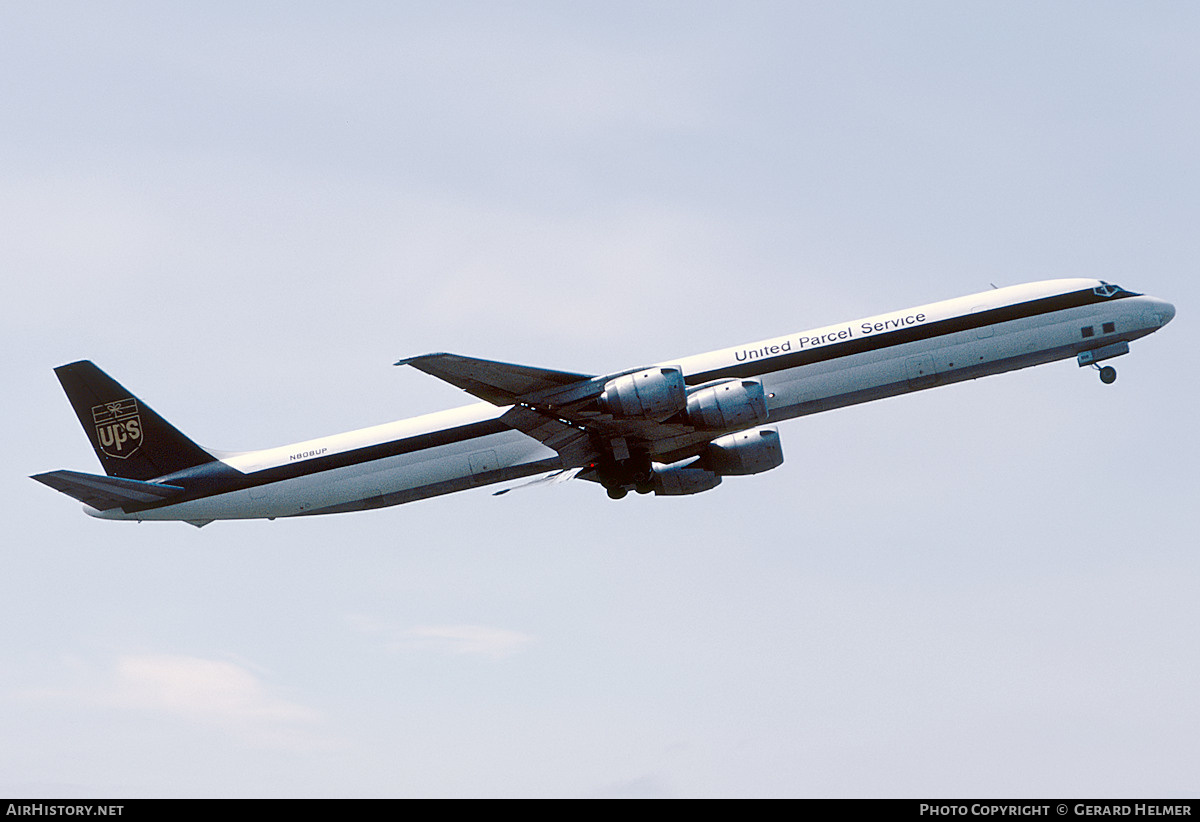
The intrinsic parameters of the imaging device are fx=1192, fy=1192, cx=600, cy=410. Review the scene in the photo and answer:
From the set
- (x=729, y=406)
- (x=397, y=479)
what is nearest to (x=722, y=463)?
(x=729, y=406)

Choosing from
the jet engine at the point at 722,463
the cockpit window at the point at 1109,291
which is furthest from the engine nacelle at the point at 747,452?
the cockpit window at the point at 1109,291

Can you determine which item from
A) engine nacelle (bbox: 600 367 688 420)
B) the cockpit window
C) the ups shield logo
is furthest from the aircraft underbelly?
the cockpit window

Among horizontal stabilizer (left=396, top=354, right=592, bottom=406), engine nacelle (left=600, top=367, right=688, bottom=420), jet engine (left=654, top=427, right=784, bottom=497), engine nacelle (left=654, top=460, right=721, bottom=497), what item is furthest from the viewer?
engine nacelle (left=654, top=460, right=721, bottom=497)

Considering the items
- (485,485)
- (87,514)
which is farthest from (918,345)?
(87,514)

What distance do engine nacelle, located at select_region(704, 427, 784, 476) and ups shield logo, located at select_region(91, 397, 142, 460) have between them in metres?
24.6

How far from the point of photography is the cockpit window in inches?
1788

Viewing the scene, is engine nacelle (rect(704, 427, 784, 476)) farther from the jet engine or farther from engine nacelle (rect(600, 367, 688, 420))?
engine nacelle (rect(600, 367, 688, 420))

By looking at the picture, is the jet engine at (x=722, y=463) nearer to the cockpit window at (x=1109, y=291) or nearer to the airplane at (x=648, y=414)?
the airplane at (x=648, y=414)

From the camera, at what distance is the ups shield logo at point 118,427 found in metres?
51.2

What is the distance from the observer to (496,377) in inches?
1623

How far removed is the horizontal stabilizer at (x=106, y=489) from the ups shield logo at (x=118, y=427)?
74.7 inches
